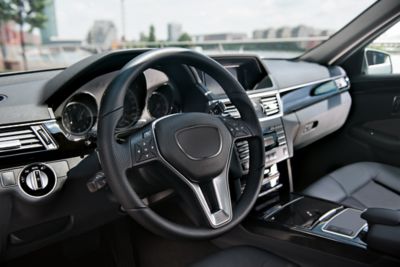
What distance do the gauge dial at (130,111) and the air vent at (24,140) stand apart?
0.26 meters

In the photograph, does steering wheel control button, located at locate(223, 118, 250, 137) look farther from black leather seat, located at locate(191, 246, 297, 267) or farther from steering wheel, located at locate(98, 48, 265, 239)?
black leather seat, located at locate(191, 246, 297, 267)

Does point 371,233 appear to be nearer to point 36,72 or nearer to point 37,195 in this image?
point 37,195

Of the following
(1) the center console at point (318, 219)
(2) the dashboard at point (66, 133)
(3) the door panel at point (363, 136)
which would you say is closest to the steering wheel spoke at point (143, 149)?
(2) the dashboard at point (66, 133)

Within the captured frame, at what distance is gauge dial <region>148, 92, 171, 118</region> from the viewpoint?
160cm

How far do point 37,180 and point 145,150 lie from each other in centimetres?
45

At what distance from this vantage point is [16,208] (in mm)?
1348

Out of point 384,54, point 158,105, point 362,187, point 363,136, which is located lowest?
point 362,187

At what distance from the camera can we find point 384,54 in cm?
252

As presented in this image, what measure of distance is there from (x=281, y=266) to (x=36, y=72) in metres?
1.29

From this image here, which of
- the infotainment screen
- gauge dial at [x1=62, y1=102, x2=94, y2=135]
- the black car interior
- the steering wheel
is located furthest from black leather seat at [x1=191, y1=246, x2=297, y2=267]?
the infotainment screen

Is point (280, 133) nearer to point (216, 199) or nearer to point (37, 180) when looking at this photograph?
point (216, 199)

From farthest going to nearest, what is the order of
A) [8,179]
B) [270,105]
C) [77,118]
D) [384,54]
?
[384,54] → [270,105] → [77,118] → [8,179]

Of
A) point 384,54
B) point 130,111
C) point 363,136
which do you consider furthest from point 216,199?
point 384,54

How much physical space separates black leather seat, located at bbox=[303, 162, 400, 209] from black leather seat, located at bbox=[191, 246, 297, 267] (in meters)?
0.63
